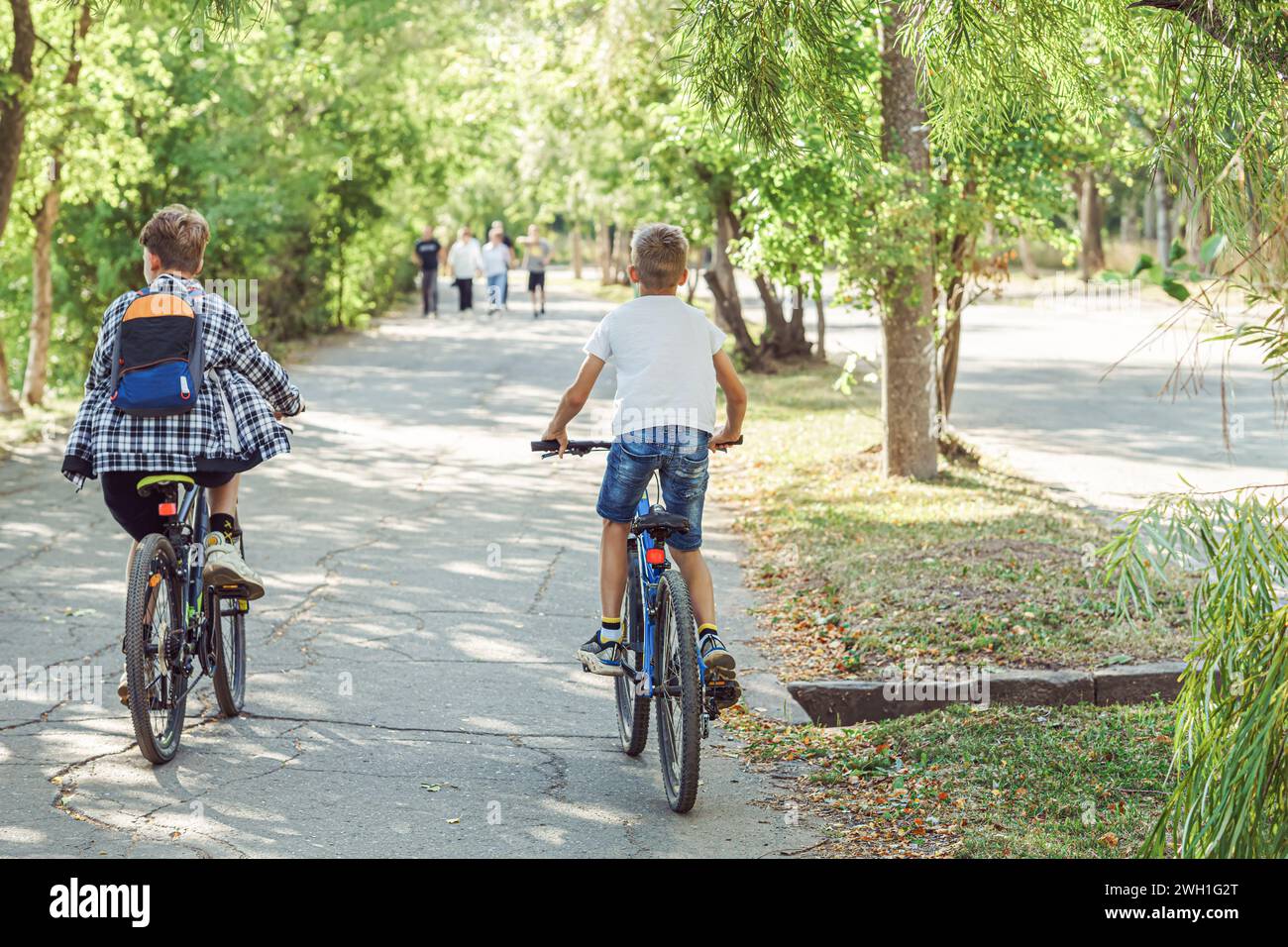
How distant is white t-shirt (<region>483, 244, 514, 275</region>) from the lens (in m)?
32.8

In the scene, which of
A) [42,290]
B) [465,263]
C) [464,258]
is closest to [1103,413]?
[42,290]

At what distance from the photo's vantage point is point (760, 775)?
18.8 feet

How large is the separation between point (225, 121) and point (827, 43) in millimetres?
20795

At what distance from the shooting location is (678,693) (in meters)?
5.22

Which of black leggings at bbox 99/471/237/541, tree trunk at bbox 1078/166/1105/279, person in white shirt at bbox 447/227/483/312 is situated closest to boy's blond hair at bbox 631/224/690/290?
black leggings at bbox 99/471/237/541

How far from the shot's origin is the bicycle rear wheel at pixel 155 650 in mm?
5355

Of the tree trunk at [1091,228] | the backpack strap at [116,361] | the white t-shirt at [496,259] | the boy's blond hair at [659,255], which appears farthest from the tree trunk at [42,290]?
the tree trunk at [1091,228]

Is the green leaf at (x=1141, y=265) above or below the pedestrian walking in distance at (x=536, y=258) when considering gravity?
below

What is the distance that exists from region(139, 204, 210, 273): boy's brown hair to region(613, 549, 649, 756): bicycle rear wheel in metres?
2.09

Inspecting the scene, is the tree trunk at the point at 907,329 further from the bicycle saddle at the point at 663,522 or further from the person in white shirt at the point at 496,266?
the person in white shirt at the point at 496,266

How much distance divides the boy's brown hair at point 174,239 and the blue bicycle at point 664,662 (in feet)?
5.15

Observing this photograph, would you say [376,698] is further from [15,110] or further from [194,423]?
[15,110]

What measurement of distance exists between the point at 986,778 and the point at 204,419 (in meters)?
3.27

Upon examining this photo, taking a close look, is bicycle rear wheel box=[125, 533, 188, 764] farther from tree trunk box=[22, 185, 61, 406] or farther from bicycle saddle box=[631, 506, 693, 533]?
tree trunk box=[22, 185, 61, 406]
